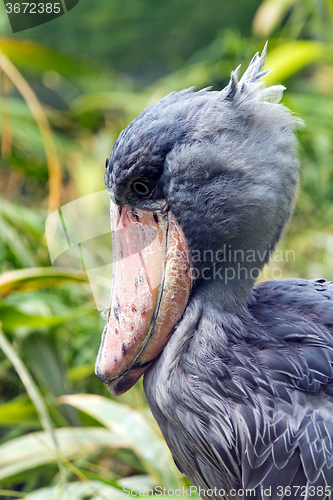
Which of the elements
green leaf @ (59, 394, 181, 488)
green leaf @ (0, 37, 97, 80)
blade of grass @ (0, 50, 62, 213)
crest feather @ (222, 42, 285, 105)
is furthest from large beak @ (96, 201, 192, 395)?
green leaf @ (0, 37, 97, 80)

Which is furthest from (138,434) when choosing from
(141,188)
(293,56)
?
(293,56)

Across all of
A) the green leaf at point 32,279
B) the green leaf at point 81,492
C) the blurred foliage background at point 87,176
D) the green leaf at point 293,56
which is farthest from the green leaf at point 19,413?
the green leaf at point 293,56

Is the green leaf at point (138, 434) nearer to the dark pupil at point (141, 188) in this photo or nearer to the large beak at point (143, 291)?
the large beak at point (143, 291)

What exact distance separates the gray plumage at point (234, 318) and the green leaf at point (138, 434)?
0.51 m

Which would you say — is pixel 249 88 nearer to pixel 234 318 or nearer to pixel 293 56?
pixel 234 318

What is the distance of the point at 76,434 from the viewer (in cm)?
151

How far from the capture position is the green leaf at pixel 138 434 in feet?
4.36

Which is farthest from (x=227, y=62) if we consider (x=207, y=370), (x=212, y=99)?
(x=207, y=370)

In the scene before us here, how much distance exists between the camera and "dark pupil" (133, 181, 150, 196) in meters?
0.83

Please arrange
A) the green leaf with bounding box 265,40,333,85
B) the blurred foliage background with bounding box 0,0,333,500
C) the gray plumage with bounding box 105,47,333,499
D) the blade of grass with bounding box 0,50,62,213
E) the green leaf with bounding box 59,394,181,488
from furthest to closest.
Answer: the green leaf with bounding box 265,40,333,85 → the blade of grass with bounding box 0,50,62,213 → the blurred foliage background with bounding box 0,0,333,500 → the green leaf with bounding box 59,394,181,488 → the gray plumage with bounding box 105,47,333,499

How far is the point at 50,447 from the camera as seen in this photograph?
1.41 metres

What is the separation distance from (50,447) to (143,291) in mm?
818

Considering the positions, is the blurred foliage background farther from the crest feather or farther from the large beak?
the crest feather

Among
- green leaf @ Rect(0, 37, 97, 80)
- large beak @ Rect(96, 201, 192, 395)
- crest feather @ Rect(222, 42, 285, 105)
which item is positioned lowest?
large beak @ Rect(96, 201, 192, 395)
